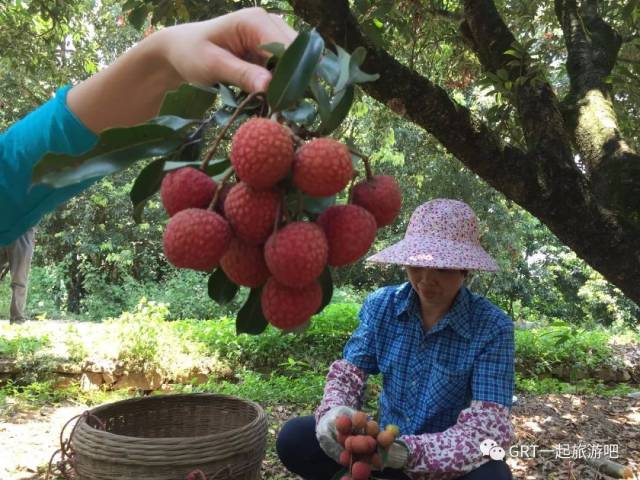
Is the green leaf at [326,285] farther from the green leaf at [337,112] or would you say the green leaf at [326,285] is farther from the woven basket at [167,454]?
the woven basket at [167,454]

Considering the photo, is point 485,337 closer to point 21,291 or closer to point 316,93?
point 316,93

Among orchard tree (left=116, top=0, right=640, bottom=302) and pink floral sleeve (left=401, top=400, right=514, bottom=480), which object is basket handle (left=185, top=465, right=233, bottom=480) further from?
orchard tree (left=116, top=0, right=640, bottom=302)

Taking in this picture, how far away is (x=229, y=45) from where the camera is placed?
74 centimetres

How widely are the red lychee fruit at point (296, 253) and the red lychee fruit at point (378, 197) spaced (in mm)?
116

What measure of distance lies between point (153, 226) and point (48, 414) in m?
5.27

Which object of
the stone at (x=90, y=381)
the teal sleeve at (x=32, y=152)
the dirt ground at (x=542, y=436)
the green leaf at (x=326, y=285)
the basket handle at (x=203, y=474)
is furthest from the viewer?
the stone at (x=90, y=381)

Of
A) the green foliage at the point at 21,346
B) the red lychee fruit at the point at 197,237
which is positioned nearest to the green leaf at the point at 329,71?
the red lychee fruit at the point at 197,237

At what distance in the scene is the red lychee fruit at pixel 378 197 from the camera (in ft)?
2.22

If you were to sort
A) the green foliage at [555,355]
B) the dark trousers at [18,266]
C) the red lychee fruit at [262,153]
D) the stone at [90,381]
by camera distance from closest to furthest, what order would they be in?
the red lychee fruit at [262,153] → the stone at [90,381] → the green foliage at [555,355] → the dark trousers at [18,266]

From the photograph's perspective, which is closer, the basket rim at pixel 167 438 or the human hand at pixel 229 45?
the human hand at pixel 229 45

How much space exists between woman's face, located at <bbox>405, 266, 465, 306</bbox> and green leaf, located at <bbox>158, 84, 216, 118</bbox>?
4.13ft

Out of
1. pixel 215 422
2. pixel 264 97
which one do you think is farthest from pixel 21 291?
pixel 264 97

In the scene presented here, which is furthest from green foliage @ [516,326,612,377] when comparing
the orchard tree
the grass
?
the orchard tree

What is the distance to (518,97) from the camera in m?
2.09
